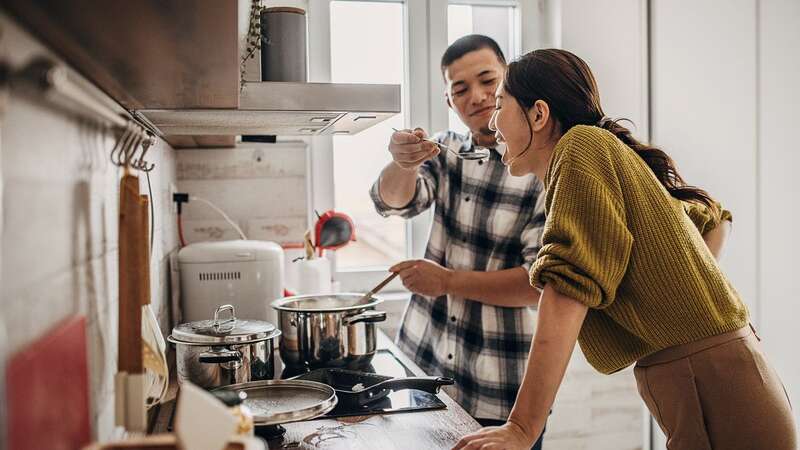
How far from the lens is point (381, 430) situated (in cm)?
119

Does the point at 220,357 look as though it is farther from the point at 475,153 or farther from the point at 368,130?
the point at 368,130

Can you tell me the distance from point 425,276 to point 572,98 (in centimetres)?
71

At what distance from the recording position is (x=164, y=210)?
1875mm

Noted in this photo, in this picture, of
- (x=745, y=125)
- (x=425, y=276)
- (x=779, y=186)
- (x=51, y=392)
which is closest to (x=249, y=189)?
(x=425, y=276)

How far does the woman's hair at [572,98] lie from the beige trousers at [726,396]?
1.02 ft

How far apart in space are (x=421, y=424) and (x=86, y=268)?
2.09 ft

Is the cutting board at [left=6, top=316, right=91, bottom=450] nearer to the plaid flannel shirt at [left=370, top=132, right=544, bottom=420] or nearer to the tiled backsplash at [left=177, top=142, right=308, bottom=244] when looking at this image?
the plaid flannel shirt at [left=370, top=132, right=544, bottom=420]

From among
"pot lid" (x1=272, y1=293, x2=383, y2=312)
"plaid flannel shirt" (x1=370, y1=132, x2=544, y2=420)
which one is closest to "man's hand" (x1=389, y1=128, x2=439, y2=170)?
"plaid flannel shirt" (x1=370, y1=132, x2=544, y2=420)

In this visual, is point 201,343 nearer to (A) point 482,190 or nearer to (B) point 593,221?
(B) point 593,221

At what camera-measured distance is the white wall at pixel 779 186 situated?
106 inches

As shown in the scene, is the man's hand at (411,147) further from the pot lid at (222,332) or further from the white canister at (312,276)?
the pot lid at (222,332)

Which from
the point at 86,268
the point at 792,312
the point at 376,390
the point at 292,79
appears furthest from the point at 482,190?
the point at 792,312

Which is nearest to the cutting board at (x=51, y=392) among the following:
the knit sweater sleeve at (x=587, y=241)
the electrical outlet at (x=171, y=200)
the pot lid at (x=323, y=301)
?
the knit sweater sleeve at (x=587, y=241)

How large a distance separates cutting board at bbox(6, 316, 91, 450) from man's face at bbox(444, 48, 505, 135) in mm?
1388
